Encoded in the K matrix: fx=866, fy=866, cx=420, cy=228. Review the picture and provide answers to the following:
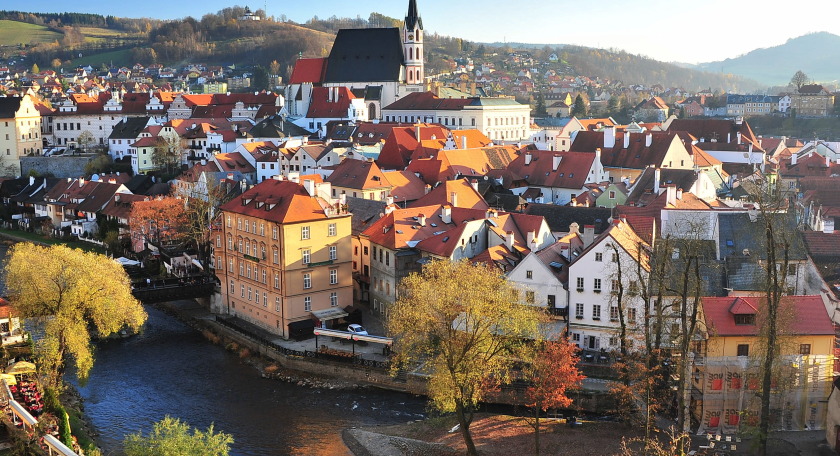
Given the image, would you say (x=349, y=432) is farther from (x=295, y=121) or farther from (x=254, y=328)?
(x=295, y=121)

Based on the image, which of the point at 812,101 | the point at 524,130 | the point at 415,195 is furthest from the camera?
the point at 812,101

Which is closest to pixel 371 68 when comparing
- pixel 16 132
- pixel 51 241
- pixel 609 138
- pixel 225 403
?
pixel 16 132

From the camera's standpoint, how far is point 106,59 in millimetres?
190500

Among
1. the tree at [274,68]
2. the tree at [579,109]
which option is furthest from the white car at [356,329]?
the tree at [274,68]

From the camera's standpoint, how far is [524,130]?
90.8m

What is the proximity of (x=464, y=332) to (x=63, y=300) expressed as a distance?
44.9 ft

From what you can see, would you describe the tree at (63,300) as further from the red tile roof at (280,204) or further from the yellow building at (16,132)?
the yellow building at (16,132)

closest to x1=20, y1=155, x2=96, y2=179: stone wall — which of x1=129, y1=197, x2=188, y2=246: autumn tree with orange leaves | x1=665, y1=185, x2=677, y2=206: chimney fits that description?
x1=129, y1=197, x2=188, y2=246: autumn tree with orange leaves

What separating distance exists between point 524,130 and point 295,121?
2412 centimetres

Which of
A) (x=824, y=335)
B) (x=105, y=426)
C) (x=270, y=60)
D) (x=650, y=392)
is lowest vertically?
(x=105, y=426)

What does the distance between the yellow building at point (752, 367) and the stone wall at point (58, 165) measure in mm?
66336

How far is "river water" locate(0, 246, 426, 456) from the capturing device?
26609 millimetres

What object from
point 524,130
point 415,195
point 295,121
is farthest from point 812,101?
point 415,195

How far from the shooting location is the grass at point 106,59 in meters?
187
